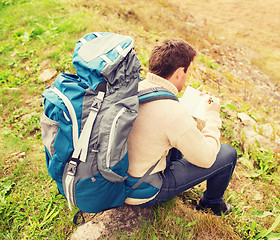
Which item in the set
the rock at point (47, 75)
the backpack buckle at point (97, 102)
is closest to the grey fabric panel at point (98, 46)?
the backpack buckle at point (97, 102)

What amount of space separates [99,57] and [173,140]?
875 millimetres

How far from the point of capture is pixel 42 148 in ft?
11.3

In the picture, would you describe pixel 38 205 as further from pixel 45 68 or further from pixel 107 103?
pixel 45 68

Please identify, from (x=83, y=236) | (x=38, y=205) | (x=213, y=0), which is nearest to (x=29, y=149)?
(x=38, y=205)

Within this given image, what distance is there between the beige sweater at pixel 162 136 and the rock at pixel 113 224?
0.38 meters

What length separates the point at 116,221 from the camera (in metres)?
2.35

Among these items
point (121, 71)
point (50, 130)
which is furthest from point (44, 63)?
point (121, 71)

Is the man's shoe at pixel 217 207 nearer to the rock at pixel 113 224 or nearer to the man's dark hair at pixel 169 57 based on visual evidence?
the rock at pixel 113 224

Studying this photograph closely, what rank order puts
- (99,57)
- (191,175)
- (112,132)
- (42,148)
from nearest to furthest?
1. (112,132)
2. (99,57)
3. (191,175)
4. (42,148)

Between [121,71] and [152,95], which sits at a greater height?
[121,71]

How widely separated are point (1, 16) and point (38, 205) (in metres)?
6.37

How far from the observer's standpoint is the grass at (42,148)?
242 cm

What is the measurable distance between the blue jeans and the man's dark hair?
94cm

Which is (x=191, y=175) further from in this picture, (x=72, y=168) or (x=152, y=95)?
(x=72, y=168)
